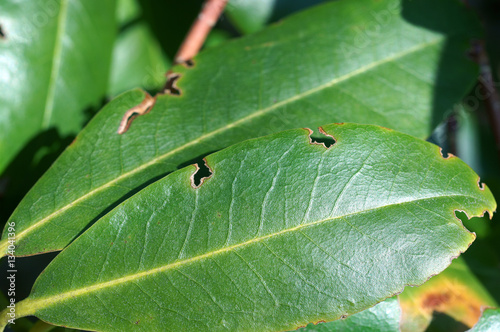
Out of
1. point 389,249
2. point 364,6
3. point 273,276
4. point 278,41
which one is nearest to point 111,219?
point 273,276

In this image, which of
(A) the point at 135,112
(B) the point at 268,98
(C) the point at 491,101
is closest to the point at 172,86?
(A) the point at 135,112

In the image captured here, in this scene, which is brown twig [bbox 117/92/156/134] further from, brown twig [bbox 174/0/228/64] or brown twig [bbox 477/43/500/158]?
brown twig [bbox 477/43/500/158]

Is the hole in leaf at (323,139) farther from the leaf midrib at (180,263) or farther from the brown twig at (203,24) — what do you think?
the brown twig at (203,24)

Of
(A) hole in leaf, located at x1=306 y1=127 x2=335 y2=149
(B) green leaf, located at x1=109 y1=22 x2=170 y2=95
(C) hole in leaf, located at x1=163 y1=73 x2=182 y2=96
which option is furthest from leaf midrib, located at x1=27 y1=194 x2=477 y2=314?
(B) green leaf, located at x1=109 y1=22 x2=170 y2=95

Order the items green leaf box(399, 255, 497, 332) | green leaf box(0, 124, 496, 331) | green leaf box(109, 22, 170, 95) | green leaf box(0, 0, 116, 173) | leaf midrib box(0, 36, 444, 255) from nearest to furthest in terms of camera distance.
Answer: green leaf box(0, 124, 496, 331)
leaf midrib box(0, 36, 444, 255)
green leaf box(399, 255, 497, 332)
green leaf box(0, 0, 116, 173)
green leaf box(109, 22, 170, 95)

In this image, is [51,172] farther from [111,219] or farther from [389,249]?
[389,249]

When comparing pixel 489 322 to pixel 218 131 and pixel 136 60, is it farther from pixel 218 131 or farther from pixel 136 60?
pixel 136 60

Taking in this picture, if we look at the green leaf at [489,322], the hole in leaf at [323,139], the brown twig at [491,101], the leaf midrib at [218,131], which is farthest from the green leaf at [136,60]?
the green leaf at [489,322]
